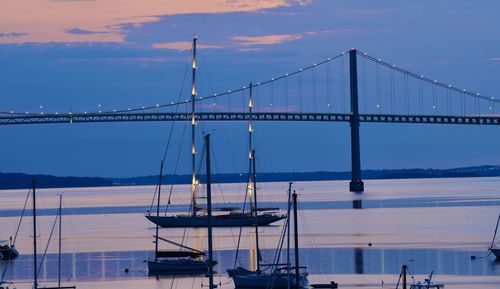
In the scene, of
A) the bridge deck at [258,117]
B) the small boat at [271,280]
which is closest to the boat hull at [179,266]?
the small boat at [271,280]

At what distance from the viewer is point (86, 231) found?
57125 millimetres

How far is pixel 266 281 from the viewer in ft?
87.8

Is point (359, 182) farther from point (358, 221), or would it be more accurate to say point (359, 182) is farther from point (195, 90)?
point (195, 90)

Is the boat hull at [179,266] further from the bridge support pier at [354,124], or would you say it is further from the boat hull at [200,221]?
the bridge support pier at [354,124]

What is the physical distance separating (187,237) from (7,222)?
23005 mm

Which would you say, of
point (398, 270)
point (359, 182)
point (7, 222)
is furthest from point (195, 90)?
point (359, 182)

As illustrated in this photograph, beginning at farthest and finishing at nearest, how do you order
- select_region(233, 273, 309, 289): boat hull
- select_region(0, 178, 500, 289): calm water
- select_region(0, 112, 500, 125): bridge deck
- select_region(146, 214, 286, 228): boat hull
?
select_region(0, 112, 500, 125): bridge deck < select_region(146, 214, 286, 228): boat hull < select_region(0, 178, 500, 289): calm water < select_region(233, 273, 309, 289): boat hull

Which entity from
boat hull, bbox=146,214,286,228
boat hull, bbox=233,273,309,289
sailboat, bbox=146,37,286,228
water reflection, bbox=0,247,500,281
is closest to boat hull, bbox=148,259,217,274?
water reflection, bbox=0,247,500,281

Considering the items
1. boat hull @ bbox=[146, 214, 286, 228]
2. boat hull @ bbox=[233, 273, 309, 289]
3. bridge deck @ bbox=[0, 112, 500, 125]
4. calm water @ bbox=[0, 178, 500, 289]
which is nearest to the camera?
boat hull @ bbox=[233, 273, 309, 289]

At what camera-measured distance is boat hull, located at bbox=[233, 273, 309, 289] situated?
26016 millimetres

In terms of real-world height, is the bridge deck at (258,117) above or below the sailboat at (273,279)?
above

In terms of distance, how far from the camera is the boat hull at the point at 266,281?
26.0 metres

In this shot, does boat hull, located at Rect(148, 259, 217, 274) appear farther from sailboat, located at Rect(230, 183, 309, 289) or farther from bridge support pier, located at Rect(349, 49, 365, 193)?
bridge support pier, located at Rect(349, 49, 365, 193)

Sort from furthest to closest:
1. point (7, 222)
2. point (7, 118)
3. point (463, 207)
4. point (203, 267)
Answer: point (7, 118) → point (463, 207) → point (7, 222) → point (203, 267)
